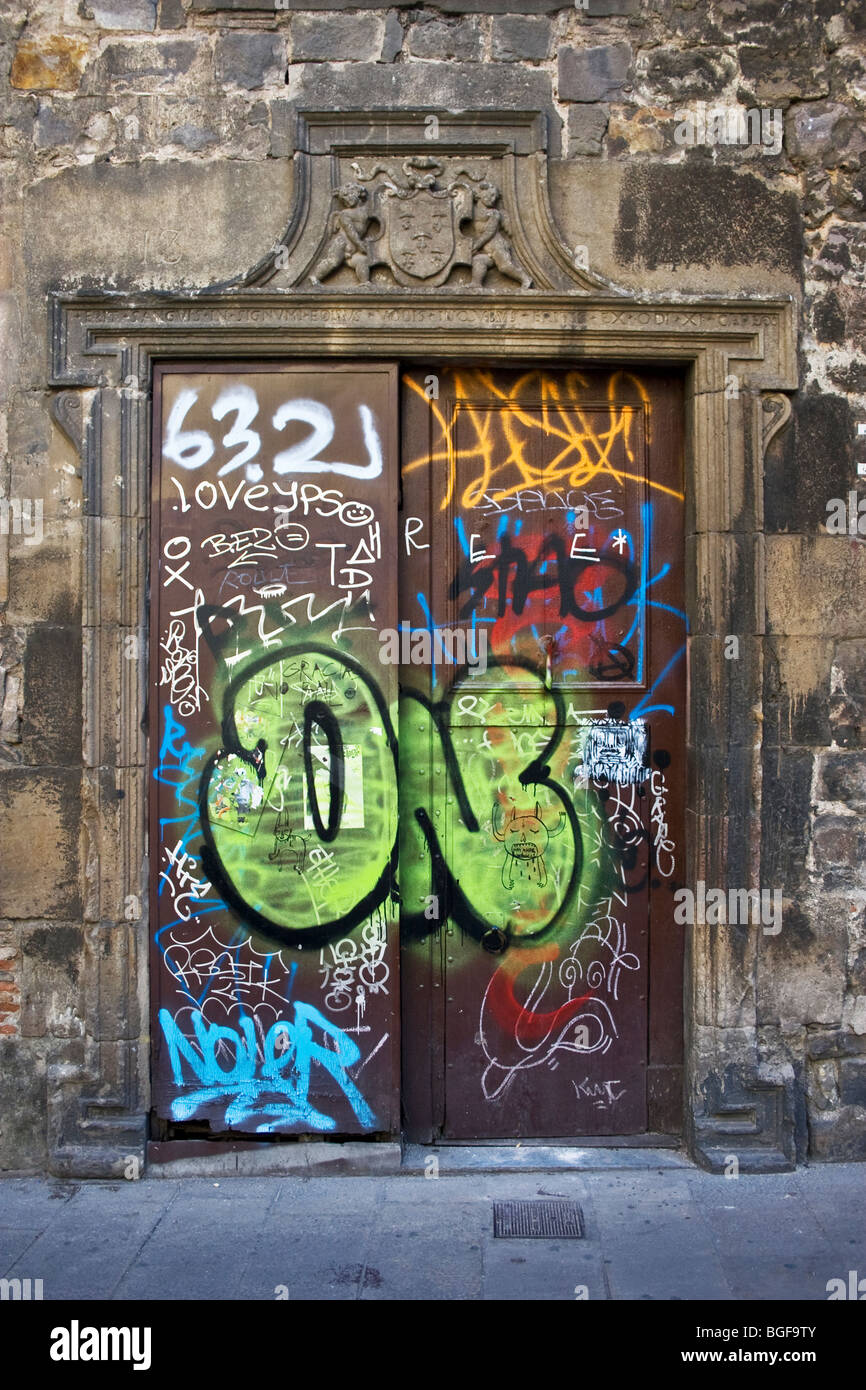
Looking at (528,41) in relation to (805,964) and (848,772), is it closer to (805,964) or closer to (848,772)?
(848,772)

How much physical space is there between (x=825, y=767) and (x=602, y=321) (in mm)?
1940

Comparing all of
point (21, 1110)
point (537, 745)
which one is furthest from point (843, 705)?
point (21, 1110)

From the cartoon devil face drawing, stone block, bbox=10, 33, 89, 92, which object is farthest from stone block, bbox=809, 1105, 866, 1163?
stone block, bbox=10, 33, 89, 92

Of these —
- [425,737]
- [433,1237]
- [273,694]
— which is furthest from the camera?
[425,737]

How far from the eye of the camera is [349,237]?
167 inches

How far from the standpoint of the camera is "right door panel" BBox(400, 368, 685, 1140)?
443cm

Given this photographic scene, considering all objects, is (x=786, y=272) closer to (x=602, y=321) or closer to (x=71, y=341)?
(x=602, y=321)

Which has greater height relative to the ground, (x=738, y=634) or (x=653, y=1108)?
(x=738, y=634)

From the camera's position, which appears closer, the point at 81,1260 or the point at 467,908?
the point at 81,1260

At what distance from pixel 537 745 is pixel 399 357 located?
1621 mm

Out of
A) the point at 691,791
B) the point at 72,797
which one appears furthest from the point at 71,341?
the point at 691,791

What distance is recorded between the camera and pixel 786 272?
4.30 metres

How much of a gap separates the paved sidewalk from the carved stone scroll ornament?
11.2 ft

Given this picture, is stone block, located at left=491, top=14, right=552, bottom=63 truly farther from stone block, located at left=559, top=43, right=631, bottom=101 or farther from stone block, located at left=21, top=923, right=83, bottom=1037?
stone block, located at left=21, top=923, right=83, bottom=1037
